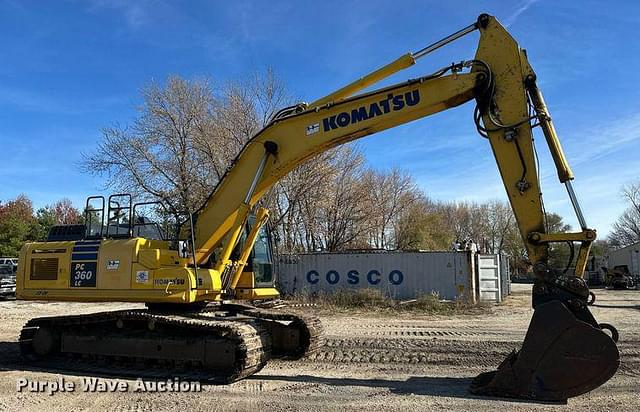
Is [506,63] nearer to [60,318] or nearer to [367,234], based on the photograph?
[60,318]

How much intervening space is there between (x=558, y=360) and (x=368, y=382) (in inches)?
104

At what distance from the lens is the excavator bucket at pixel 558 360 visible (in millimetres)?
6324

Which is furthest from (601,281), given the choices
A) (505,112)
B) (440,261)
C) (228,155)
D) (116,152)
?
(505,112)

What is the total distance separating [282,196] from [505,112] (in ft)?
68.9

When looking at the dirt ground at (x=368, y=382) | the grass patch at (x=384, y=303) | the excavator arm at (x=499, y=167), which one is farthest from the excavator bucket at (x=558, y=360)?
the grass patch at (x=384, y=303)

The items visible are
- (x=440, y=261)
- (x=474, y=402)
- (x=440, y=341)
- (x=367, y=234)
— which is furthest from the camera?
(x=367, y=234)

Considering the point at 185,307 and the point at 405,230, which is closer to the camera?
the point at 185,307

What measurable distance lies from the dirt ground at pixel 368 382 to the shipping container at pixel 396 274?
25.2ft

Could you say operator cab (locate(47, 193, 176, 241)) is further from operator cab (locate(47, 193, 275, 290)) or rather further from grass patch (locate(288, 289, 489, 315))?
grass patch (locate(288, 289, 489, 315))

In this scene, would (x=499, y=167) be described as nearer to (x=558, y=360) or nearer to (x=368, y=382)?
(x=558, y=360)

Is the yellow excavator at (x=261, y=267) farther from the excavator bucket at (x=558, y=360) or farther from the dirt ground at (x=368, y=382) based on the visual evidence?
the dirt ground at (x=368, y=382)

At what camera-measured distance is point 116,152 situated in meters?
27.0

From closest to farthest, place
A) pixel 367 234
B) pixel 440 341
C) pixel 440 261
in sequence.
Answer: pixel 440 341, pixel 440 261, pixel 367 234

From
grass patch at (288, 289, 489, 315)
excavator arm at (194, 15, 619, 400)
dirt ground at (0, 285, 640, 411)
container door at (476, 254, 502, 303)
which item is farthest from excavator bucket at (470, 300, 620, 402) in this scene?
container door at (476, 254, 502, 303)
